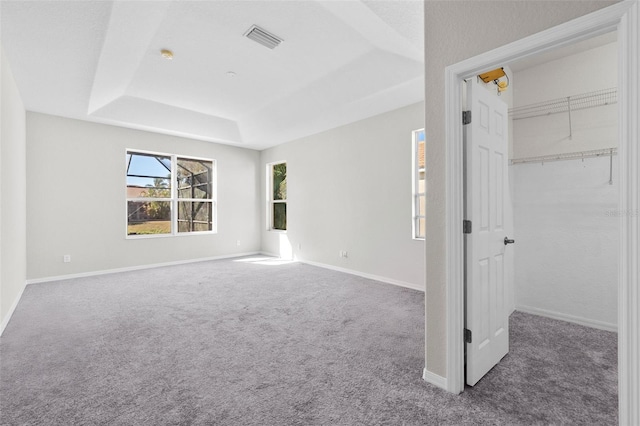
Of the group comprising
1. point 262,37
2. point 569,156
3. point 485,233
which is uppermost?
point 262,37

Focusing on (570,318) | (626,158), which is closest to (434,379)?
(626,158)

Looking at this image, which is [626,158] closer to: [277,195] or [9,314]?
[9,314]

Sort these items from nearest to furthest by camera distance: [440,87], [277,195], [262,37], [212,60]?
[440,87]
[262,37]
[212,60]
[277,195]

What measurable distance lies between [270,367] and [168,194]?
16.7ft

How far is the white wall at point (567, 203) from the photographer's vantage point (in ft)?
9.20

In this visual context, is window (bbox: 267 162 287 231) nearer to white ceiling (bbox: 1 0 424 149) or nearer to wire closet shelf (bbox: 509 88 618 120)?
white ceiling (bbox: 1 0 424 149)

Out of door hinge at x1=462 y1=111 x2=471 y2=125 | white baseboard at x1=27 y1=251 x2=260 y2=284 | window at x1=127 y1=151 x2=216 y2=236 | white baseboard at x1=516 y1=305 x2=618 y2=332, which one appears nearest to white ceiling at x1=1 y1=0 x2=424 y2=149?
window at x1=127 y1=151 x2=216 y2=236

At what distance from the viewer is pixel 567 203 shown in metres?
3.00

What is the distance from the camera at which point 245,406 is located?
5.65ft

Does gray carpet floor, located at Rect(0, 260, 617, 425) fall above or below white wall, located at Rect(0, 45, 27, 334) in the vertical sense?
below

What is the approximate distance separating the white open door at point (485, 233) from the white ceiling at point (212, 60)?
1.11 m

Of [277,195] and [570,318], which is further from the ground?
[277,195]

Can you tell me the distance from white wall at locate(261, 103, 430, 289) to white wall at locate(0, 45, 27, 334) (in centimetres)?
426

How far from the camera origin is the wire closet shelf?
2824mm
